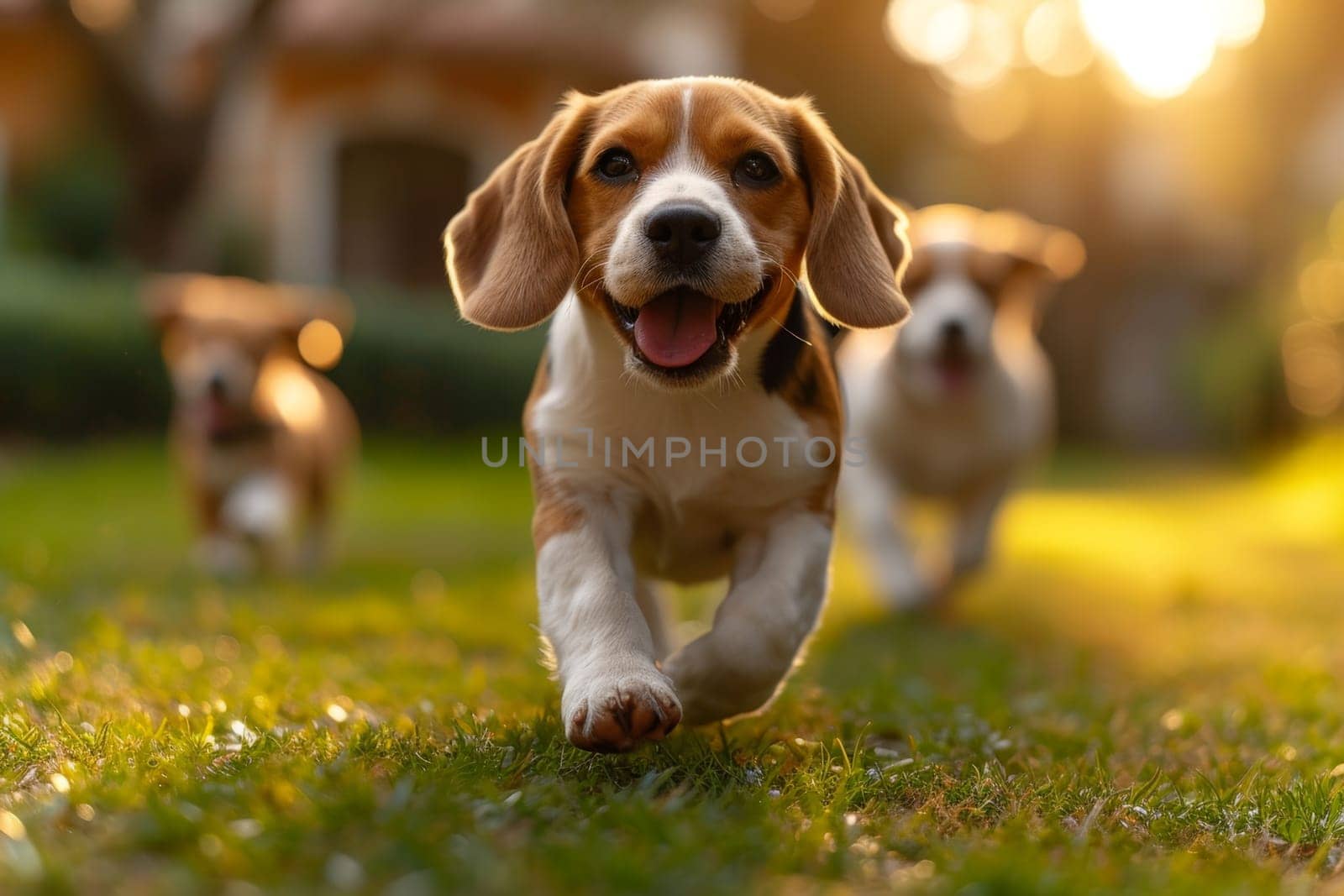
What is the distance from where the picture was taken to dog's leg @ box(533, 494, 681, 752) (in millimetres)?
2869

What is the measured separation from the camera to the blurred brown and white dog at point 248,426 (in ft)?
23.4

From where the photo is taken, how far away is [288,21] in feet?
56.4

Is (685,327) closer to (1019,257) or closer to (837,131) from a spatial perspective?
(1019,257)

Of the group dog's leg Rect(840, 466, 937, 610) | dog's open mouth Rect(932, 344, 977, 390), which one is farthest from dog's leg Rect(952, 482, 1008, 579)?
dog's open mouth Rect(932, 344, 977, 390)

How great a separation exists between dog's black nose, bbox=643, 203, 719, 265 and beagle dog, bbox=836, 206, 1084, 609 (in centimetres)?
340

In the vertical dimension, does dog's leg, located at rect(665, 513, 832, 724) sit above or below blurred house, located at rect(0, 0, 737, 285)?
below

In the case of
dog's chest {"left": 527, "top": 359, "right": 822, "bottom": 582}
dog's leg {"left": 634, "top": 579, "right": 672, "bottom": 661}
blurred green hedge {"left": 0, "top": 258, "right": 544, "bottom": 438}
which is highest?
dog's chest {"left": 527, "top": 359, "right": 822, "bottom": 582}

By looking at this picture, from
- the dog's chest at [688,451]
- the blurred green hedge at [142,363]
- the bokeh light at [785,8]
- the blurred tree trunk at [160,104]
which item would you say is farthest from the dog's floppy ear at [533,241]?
the bokeh light at [785,8]

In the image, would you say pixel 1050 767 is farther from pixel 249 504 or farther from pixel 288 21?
pixel 288 21

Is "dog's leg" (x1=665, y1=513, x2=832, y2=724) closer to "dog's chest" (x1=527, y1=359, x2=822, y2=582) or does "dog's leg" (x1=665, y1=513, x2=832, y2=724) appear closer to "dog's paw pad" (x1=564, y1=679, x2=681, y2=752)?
"dog's chest" (x1=527, y1=359, x2=822, y2=582)

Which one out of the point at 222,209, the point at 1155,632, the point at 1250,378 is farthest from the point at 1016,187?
the point at 1155,632

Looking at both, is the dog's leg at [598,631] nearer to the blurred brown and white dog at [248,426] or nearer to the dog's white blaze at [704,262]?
the dog's white blaze at [704,262]

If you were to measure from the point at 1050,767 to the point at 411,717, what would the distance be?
1.67 m

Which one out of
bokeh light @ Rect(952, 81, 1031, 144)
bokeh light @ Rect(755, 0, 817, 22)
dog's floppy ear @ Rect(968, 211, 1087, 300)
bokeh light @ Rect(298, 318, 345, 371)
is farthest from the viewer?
bokeh light @ Rect(755, 0, 817, 22)
